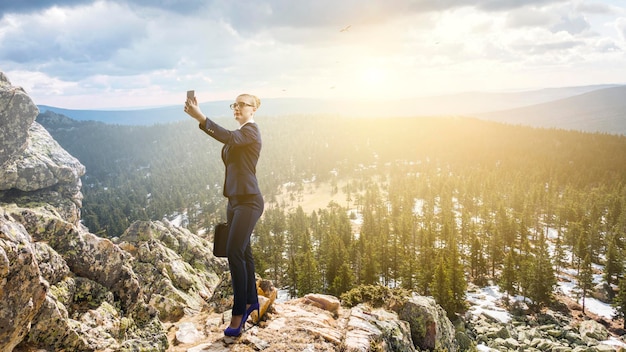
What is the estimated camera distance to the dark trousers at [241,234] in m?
8.02

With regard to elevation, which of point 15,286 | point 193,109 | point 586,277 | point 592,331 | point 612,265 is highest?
point 193,109

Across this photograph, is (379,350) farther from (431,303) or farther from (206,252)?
(206,252)

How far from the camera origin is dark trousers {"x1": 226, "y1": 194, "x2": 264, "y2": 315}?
26.3 feet

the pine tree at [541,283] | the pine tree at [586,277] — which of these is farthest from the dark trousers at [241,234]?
the pine tree at [586,277]

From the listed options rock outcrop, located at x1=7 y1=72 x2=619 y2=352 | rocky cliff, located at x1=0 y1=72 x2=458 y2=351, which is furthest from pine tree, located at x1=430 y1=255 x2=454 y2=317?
rocky cliff, located at x1=0 y1=72 x2=458 y2=351

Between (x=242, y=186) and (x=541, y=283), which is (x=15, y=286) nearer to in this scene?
(x=242, y=186)

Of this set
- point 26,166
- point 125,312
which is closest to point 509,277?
point 125,312

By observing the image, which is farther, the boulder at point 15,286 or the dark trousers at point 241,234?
the dark trousers at point 241,234

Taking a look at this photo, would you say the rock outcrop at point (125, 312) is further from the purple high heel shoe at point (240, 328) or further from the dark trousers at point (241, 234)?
the dark trousers at point (241, 234)

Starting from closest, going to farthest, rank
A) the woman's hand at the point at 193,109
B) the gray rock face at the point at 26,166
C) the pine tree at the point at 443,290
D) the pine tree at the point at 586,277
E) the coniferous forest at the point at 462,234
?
the woman's hand at the point at 193,109, the gray rock face at the point at 26,166, the pine tree at the point at 443,290, the coniferous forest at the point at 462,234, the pine tree at the point at 586,277

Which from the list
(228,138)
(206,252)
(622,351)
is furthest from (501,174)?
(228,138)

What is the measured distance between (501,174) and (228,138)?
19373 centimetres

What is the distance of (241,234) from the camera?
8070 millimetres

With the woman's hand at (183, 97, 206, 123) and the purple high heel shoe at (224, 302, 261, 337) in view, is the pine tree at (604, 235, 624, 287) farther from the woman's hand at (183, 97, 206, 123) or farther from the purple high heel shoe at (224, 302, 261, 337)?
the woman's hand at (183, 97, 206, 123)
